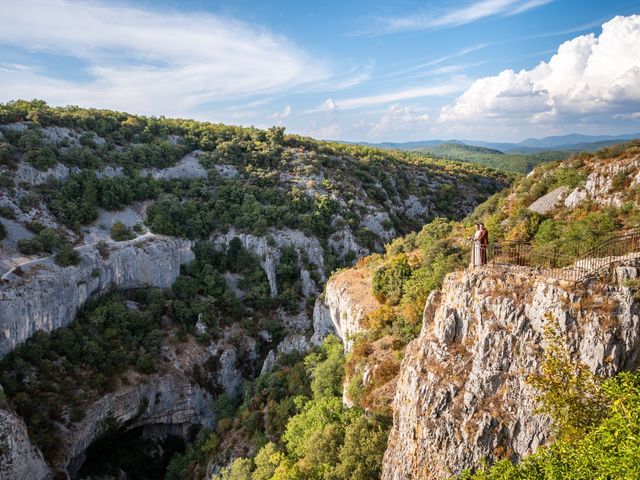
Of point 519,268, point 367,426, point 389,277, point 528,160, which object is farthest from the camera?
point 528,160

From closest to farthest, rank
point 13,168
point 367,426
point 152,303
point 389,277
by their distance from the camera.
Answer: point 367,426 < point 389,277 < point 152,303 < point 13,168

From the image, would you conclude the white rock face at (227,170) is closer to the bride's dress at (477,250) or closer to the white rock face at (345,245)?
the white rock face at (345,245)

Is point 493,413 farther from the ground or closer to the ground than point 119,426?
farther from the ground

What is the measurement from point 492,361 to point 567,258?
5241 millimetres

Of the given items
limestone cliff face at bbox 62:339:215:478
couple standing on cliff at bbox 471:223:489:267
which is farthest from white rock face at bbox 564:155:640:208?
limestone cliff face at bbox 62:339:215:478

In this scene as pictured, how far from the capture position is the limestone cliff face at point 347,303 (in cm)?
2957

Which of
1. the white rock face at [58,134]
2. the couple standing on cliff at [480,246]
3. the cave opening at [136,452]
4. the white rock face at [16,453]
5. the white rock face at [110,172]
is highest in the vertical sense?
the white rock face at [58,134]

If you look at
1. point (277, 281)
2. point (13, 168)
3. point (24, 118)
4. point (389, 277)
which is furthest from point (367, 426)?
point (24, 118)

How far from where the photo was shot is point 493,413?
15227 millimetres

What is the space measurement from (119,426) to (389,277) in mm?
24822

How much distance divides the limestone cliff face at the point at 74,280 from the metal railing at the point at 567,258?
34.1 metres

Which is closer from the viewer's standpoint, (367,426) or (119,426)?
(367,426)

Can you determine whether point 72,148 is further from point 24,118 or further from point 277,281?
point 277,281

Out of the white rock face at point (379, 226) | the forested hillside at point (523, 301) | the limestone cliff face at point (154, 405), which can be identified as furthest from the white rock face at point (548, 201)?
the white rock face at point (379, 226)
